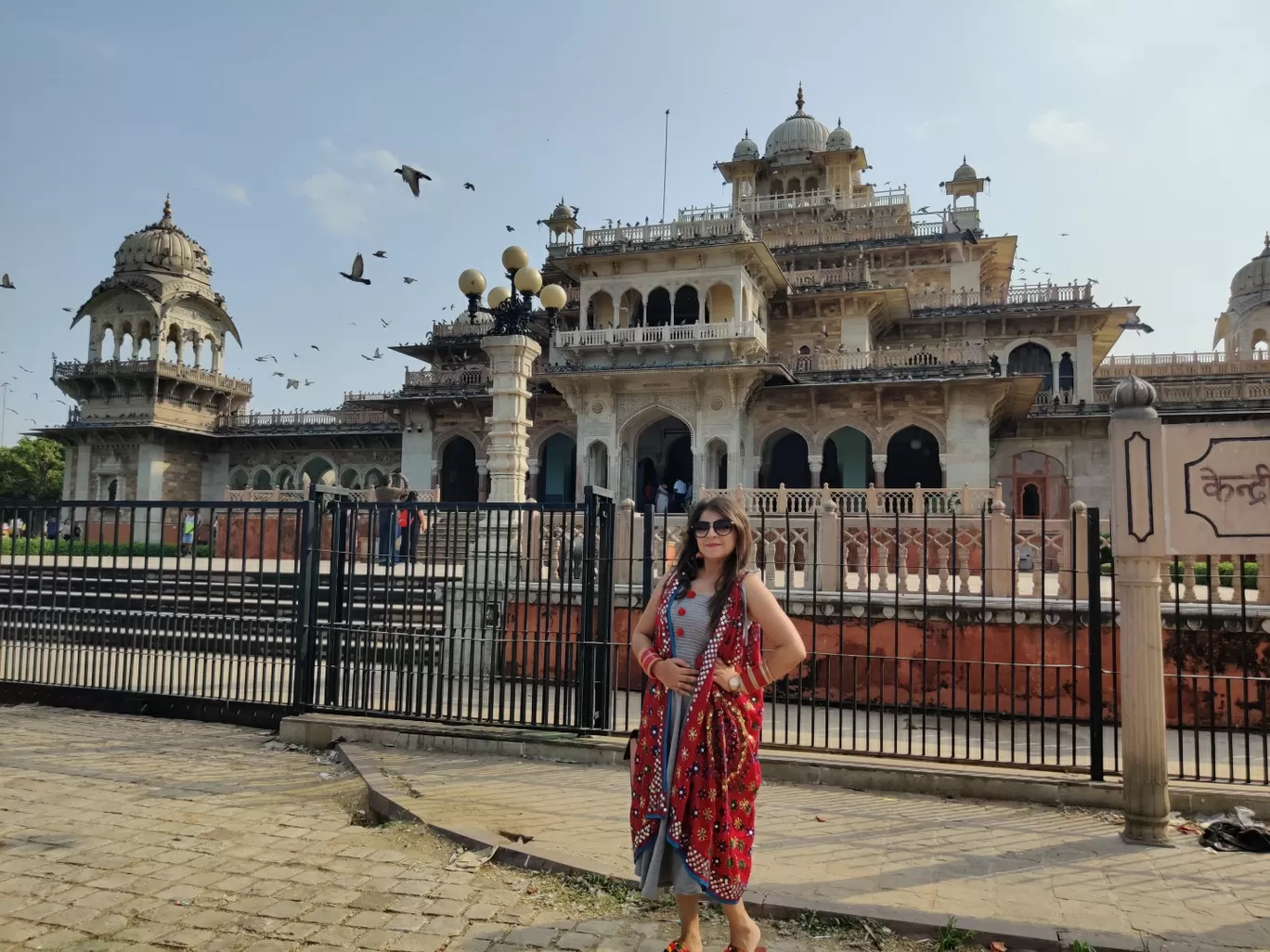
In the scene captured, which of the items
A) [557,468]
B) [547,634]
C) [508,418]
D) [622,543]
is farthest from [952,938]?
[557,468]

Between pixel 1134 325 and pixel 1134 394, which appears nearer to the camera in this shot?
pixel 1134 394

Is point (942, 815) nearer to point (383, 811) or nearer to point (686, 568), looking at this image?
point (686, 568)

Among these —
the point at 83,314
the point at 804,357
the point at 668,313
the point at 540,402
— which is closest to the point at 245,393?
the point at 83,314

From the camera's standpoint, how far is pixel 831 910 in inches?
130

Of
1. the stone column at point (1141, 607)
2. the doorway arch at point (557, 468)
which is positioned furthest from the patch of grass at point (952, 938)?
the doorway arch at point (557, 468)

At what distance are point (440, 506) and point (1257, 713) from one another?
6994mm

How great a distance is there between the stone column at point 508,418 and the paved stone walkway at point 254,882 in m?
4.46

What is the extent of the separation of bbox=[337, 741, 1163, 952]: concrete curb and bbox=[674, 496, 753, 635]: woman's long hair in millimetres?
1366

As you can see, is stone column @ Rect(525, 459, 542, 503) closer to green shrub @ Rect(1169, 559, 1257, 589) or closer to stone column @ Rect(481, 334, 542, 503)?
stone column @ Rect(481, 334, 542, 503)

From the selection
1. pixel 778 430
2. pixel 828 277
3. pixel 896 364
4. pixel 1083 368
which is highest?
pixel 828 277

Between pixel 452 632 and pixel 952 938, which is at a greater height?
pixel 452 632

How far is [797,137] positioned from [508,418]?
84.6ft

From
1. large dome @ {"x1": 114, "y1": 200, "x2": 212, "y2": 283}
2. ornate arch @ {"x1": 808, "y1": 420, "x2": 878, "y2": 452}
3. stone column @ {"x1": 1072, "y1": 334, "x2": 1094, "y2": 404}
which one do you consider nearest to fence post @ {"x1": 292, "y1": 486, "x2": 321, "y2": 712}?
ornate arch @ {"x1": 808, "y1": 420, "x2": 878, "y2": 452}

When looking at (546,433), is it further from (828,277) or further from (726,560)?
(726,560)
